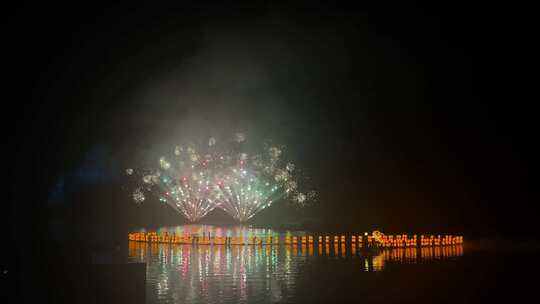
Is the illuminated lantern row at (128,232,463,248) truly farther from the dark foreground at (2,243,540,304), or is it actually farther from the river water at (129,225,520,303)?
the dark foreground at (2,243,540,304)

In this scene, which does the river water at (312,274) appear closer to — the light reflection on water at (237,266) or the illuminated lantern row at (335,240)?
the light reflection on water at (237,266)

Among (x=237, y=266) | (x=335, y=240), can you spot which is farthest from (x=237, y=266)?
(x=335, y=240)

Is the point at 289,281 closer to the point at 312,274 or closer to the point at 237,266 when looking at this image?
the point at 312,274

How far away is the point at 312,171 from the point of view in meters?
59.0

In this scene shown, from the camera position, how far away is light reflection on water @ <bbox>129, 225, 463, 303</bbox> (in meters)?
17.7

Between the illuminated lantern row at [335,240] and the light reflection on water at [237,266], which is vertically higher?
the illuminated lantern row at [335,240]

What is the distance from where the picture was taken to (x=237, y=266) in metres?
24.3

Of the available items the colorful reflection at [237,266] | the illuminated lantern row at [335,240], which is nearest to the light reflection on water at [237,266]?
the colorful reflection at [237,266]

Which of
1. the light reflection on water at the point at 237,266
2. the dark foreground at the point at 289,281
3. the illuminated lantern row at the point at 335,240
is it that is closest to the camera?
the dark foreground at the point at 289,281

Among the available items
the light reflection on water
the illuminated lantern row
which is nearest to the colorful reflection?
the light reflection on water

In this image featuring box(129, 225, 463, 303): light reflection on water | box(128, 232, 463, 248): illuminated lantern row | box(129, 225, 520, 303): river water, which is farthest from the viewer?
box(128, 232, 463, 248): illuminated lantern row

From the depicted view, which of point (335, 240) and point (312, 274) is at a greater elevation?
point (335, 240)

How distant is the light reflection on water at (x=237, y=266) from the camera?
17672 millimetres

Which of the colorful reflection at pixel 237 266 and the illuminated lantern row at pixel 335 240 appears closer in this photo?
the colorful reflection at pixel 237 266
